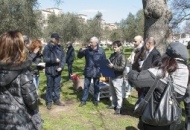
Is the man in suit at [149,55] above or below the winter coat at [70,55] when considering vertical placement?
above

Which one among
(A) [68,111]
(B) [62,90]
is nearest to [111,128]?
(A) [68,111]

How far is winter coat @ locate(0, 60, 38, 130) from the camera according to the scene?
3445 mm

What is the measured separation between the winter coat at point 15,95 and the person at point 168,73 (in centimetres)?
130

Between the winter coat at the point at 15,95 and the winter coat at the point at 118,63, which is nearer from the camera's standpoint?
the winter coat at the point at 15,95

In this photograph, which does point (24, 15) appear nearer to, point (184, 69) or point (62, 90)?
point (62, 90)

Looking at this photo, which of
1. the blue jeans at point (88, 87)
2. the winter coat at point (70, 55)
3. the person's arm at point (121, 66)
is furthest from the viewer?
the winter coat at point (70, 55)

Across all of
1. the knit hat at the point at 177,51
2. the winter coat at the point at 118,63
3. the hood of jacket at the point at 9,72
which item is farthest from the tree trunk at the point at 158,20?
the hood of jacket at the point at 9,72

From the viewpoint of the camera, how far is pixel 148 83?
342 centimetres

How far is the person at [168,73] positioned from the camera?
11.2 feet

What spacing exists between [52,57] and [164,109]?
4.62 meters

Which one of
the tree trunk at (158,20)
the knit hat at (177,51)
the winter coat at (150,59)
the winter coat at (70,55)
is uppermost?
the tree trunk at (158,20)

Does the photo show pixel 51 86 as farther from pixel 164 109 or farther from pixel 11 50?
pixel 164 109

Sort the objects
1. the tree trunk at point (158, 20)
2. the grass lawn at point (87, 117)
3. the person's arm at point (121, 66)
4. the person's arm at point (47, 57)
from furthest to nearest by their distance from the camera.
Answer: the tree trunk at point (158, 20), the person's arm at point (47, 57), the person's arm at point (121, 66), the grass lawn at point (87, 117)

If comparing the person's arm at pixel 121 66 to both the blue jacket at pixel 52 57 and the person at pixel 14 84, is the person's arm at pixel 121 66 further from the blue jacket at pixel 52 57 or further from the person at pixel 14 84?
the person at pixel 14 84
